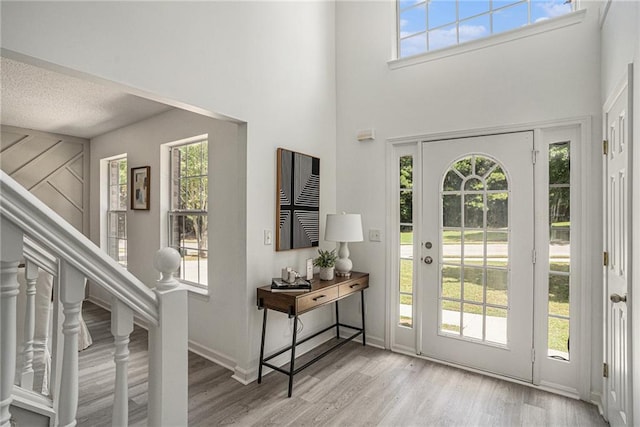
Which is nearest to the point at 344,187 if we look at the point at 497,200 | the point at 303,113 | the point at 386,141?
the point at 386,141

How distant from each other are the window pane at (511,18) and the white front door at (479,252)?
36.8 inches

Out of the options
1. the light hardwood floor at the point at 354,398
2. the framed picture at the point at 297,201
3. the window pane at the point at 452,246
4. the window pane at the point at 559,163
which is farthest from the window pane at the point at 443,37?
the light hardwood floor at the point at 354,398

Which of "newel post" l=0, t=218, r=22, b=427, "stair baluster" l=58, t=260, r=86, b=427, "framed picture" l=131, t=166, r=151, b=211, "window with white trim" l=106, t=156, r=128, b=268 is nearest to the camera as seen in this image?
"newel post" l=0, t=218, r=22, b=427

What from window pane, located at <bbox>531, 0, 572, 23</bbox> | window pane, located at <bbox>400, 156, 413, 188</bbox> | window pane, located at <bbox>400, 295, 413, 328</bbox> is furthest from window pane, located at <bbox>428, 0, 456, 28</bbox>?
window pane, located at <bbox>400, 295, 413, 328</bbox>

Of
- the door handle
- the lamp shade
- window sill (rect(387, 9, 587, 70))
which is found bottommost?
the door handle

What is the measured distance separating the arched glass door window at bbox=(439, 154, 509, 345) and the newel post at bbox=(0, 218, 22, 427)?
9.50 feet

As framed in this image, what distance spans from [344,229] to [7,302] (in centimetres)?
247

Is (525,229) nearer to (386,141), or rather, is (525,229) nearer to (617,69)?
(617,69)

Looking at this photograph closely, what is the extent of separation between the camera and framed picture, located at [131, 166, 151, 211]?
3.95 metres

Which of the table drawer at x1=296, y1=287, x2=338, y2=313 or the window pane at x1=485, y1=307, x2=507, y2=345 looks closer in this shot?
the table drawer at x1=296, y1=287, x2=338, y2=313

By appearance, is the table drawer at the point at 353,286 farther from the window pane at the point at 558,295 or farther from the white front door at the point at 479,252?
the window pane at the point at 558,295

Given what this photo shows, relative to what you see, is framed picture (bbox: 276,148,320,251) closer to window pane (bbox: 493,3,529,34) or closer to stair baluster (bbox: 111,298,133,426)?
window pane (bbox: 493,3,529,34)

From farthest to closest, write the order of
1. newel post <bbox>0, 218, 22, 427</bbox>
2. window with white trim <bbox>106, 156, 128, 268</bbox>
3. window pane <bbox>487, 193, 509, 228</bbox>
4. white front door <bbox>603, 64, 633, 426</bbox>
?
window with white trim <bbox>106, 156, 128, 268</bbox>
window pane <bbox>487, 193, 509, 228</bbox>
white front door <bbox>603, 64, 633, 426</bbox>
newel post <bbox>0, 218, 22, 427</bbox>

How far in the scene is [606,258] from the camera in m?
2.23
